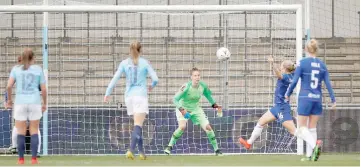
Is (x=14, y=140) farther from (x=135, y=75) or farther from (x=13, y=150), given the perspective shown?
(x=135, y=75)

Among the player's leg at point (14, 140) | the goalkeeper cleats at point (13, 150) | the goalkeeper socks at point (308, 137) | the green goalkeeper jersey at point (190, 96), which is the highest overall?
the green goalkeeper jersey at point (190, 96)

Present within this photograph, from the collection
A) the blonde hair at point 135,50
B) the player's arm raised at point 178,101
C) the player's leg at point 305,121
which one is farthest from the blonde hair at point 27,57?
the player's leg at point 305,121

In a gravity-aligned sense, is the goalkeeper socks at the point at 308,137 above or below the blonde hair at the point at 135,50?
below

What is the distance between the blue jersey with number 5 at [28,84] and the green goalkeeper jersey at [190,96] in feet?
11.9

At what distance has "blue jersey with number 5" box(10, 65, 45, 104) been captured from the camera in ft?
50.4

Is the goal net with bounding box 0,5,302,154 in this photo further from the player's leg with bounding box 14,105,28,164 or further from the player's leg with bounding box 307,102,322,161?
the player's leg with bounding box 14,105,28,164

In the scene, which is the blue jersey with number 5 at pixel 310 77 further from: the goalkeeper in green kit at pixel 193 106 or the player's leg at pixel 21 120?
the player's leg at pixel 21 120

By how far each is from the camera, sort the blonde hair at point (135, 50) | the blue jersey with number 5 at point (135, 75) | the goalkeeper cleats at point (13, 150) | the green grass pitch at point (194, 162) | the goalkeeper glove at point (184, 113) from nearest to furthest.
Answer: the green grass pitch at point (194, 162) → the blonde hair at point (135, 50) → the blue jersey with number 5 at point (135, 75) → the goalkeeper glove at point (184, 113) → the goalkeeper cleats at point (13, 150)

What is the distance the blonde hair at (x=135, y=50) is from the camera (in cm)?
1595

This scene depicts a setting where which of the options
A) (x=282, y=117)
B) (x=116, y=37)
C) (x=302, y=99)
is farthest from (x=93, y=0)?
(x=302, y=99)

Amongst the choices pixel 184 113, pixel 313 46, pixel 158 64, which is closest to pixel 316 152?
pixel 313 46

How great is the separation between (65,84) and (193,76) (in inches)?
164

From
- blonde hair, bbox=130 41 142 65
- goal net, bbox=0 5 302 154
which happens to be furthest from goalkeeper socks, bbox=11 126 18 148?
blonde hair, bbox=130 41 142 65

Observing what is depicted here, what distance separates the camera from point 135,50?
1602cm
